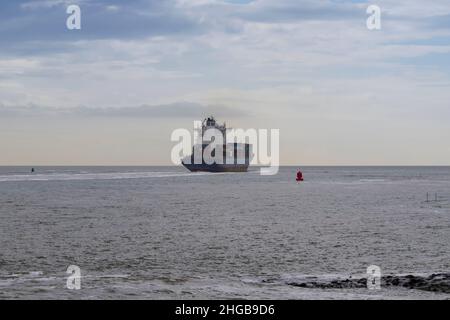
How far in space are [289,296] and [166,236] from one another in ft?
54.7

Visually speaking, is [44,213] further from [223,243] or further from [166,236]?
[223,243]

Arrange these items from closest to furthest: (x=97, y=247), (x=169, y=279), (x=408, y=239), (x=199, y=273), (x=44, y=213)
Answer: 1. (x=169, y=279)
2. (x=199, y=273)
3. (x=97, y=247)
4. (x=408, y=239)
5. (x=44, y=213)

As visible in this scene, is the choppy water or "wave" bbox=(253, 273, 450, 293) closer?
the choppy water

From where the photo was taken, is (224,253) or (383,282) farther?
(224,253)

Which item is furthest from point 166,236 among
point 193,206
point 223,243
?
point 193,206

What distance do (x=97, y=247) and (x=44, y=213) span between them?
68.4ft

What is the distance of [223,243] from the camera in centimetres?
3036

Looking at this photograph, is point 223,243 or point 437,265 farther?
point 223,243

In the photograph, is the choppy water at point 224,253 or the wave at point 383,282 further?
the wave at point 383,282

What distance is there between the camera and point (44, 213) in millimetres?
48094
